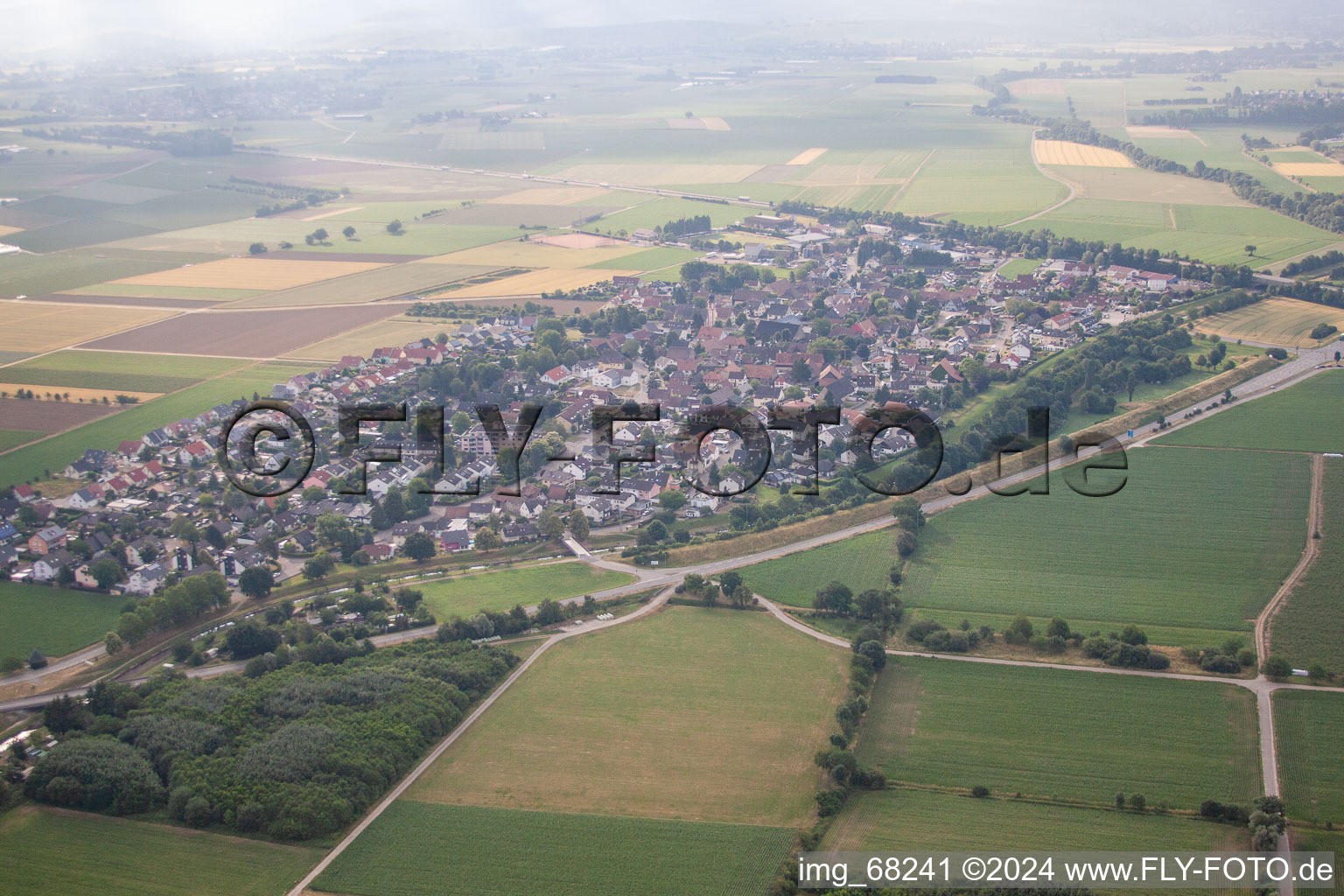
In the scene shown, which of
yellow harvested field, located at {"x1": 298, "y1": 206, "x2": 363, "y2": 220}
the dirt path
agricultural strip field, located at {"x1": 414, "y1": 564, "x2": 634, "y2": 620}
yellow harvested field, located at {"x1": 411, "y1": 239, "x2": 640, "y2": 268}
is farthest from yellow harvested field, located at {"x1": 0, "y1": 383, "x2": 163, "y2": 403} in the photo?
the dirt path

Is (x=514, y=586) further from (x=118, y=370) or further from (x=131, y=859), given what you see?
(x=118, y=370)

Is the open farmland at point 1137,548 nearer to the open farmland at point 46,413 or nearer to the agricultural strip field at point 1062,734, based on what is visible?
the agricultural strip field at point 1062,734

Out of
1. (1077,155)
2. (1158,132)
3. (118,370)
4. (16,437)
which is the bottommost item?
(16,437)

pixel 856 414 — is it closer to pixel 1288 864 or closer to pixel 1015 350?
pixel 1015 350

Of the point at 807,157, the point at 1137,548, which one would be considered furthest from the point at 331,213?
→ the point at 1137,548

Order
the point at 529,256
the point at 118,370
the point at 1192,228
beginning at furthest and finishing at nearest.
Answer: the point at 529,256
the point at 1192,228
the point at 118,370

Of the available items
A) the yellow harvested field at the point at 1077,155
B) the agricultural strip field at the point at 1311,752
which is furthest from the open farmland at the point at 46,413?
the yellow harvested field at the point at 1077,155
